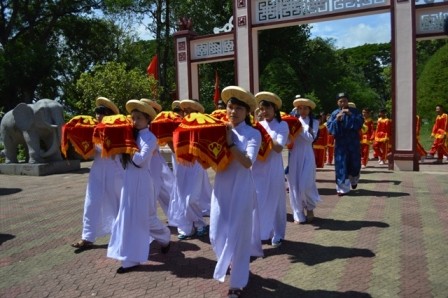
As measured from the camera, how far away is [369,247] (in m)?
5.20

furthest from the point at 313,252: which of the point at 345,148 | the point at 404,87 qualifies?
the point at 404,87

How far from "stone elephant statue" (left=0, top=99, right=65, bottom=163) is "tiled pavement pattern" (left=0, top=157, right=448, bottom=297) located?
6.12 meters

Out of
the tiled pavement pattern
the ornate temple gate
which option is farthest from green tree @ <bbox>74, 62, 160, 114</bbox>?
the tiled pavement pattern

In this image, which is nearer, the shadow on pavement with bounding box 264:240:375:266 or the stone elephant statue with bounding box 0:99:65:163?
the shadow on pavement with bounding box 264:240:375:266

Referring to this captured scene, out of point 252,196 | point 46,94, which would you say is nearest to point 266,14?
point 252,196

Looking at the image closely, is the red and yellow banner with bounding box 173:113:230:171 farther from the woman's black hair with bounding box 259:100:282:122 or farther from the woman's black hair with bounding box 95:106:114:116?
the woman's black hair with bounding box 95:106:114:116

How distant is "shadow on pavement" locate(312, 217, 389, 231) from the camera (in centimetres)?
611

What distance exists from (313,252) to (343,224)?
1371 millimetres

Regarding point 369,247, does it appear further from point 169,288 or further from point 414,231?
point 169,288

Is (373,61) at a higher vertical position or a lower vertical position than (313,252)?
higher

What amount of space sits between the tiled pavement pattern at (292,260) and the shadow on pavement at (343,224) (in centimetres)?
1

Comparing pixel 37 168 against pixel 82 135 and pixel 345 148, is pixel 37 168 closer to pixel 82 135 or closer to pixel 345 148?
pixel 82 135

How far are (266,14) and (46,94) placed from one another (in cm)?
1945

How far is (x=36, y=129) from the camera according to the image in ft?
44.8
